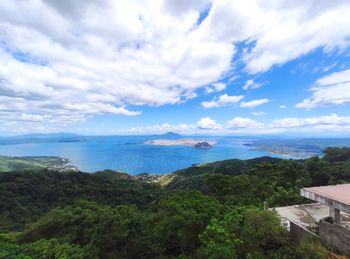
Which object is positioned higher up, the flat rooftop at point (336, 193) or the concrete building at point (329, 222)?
the flat rooftop at point (336, 193)

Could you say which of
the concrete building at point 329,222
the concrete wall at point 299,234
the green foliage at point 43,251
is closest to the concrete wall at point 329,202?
the concrete building at point 329,222

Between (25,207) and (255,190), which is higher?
(255,190)

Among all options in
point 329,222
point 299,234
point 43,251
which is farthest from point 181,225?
point 329,222

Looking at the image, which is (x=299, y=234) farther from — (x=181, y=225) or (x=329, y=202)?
(x=181, y=225)

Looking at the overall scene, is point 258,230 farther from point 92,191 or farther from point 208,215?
point 92,191

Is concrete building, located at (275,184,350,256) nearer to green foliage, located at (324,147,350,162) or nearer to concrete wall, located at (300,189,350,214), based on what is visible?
concrete wall, located at (300,189,350,214)

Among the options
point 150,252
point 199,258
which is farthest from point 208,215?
point 150,252

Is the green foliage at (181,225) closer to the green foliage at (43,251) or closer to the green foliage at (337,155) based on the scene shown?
the green foliage at (43,251)
